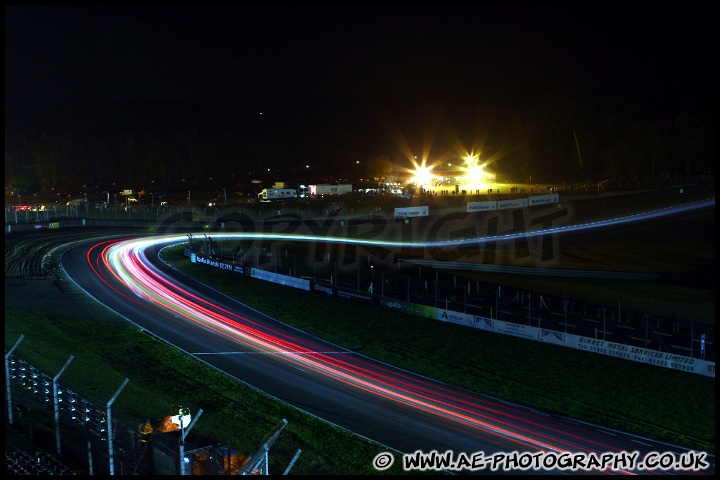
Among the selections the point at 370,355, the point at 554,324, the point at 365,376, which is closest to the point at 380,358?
the point at 370,355

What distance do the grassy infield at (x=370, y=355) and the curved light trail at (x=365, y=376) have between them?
109 centimetres

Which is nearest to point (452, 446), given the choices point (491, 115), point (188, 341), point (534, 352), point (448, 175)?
point (534, 352)

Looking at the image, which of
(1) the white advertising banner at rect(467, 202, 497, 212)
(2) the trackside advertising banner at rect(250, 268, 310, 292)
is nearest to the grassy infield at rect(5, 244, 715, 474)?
(2) the trackside advertising banner at rect(250, 268, 310, 292)

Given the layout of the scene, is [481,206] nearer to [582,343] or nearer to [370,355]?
[582,343]

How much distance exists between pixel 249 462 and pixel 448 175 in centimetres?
8530

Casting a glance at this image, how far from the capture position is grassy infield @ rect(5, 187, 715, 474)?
16.0 metres

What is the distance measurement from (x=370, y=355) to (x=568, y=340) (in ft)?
25.0

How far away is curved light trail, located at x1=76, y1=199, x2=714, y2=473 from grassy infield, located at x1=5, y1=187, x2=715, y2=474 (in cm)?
109

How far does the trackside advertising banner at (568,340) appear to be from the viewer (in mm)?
21156

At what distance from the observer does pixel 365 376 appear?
70.1 feet

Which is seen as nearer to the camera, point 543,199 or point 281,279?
point 281,279

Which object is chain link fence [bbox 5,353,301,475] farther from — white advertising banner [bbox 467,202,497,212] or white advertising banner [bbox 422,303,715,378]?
white advertising banner [bbox 467,202,497,212]

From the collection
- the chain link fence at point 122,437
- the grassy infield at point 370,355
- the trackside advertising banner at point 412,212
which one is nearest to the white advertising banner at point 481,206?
the trackside advertising banner at point 412,212

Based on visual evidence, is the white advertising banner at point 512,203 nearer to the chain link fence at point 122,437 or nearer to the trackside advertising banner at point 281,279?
the trackside advertising banner at point 281,279
